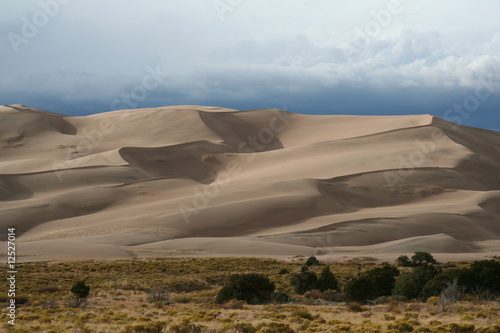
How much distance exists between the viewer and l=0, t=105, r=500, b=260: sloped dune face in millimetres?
62500

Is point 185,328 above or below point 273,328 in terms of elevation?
above

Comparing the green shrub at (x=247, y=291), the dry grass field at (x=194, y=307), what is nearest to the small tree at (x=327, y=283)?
the dry grass field at (x=194, y=307)

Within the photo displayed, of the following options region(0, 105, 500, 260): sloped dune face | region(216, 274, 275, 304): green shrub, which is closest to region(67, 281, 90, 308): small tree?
region(216, 274, 275, 304): green shrub

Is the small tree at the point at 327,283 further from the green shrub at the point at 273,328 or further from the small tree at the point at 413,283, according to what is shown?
the green shrub at the point at 273,328

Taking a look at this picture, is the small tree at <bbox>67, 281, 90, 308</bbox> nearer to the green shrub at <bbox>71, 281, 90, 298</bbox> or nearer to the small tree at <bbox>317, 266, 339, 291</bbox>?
the green shrub at <bbox>71, 281, 90, 298</bbox>

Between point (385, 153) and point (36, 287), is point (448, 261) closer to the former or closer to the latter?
point (36, 287)

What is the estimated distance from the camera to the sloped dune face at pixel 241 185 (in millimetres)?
62500

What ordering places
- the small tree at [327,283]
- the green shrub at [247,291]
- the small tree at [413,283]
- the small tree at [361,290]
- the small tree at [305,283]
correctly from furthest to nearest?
the small tree at [305,283] → the small tree at [327,283] → the small tree at [413,283] → the green shrub at [247,291] → the small tree at [361,290]

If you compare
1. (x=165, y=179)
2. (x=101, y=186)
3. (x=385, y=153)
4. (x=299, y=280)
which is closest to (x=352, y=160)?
(x=385, y=153)

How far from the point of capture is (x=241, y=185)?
85188mm

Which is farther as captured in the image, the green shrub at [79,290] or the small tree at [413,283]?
the small tree at [413,283]

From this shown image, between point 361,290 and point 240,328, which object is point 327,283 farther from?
point 240,328

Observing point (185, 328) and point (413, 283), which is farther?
point (413, 283)

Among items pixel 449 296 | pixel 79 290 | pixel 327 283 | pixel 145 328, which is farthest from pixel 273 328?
pixel 327 283
